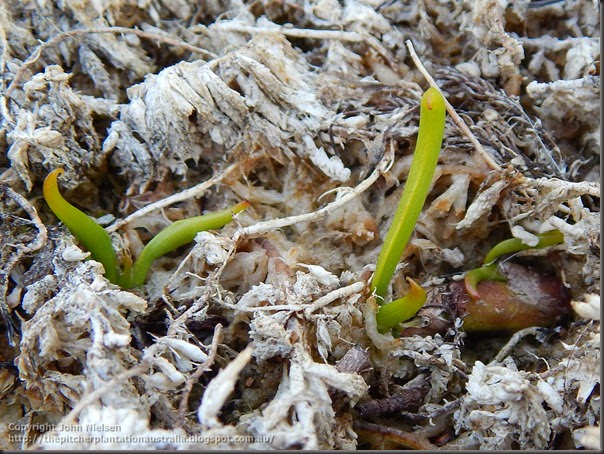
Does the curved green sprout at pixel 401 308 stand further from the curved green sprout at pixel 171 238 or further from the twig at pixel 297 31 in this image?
the twig at pixel 297 31

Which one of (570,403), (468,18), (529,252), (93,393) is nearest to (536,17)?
(468,18)

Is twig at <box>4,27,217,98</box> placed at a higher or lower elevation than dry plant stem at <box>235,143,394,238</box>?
higher

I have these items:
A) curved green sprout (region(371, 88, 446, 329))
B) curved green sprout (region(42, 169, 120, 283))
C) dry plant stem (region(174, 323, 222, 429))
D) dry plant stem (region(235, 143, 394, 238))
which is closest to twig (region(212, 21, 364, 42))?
dry plant stem (region(235, 143, 394, 238))

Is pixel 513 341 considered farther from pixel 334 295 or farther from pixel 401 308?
pixel 334 295

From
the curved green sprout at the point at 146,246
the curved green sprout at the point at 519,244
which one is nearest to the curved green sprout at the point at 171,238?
the curved green sprout at the point at 146,246

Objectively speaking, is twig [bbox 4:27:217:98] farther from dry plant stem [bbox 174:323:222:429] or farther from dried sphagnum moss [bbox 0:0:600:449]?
dry plant stem [bbox 174:323:222:429]

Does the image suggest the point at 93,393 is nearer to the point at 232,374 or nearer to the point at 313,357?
the point at 232,374
